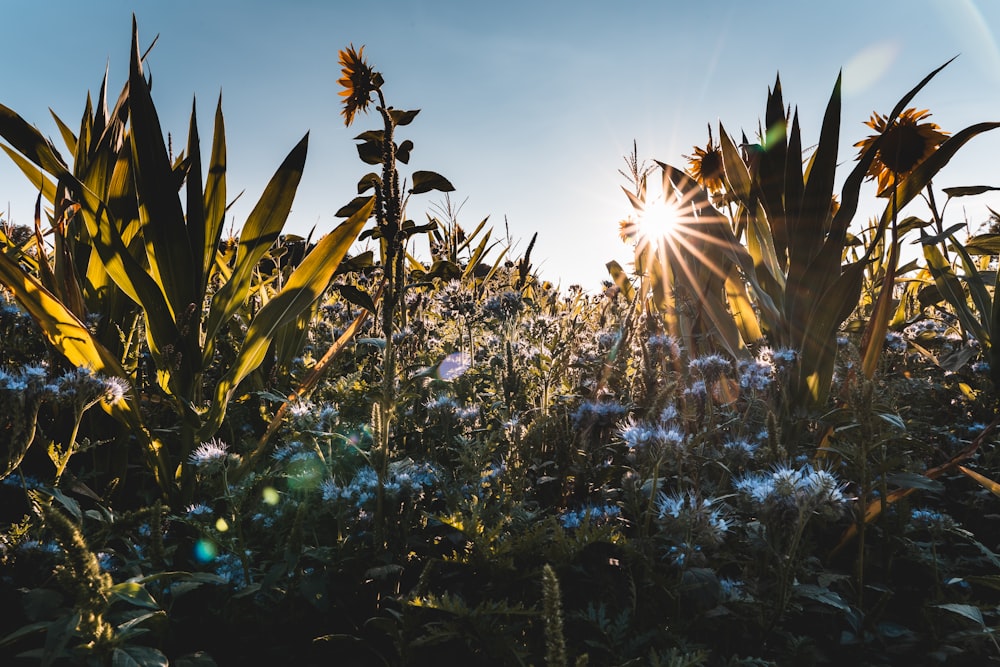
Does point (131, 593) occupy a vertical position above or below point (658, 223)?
below

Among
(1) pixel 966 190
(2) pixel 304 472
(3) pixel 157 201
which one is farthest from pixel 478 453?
(1) pixel 966 190

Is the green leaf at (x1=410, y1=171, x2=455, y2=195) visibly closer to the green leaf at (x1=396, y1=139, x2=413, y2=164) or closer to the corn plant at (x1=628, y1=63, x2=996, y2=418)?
the green leaf at (x1=396, y1=139, x2=413, y2=164)

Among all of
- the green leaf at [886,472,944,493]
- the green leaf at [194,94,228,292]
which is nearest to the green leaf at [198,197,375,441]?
the green leaf at [194,94,228,292]

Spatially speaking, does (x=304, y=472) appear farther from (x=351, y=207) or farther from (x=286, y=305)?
(x=351, y=207)

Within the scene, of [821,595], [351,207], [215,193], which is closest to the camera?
[821,595]

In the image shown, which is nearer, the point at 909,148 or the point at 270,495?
the point at 270,495

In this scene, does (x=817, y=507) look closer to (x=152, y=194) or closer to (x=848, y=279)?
(x=848, y=279)

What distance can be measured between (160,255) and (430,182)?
1584mm

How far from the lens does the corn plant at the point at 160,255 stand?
1743 mm

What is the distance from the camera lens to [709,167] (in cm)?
372

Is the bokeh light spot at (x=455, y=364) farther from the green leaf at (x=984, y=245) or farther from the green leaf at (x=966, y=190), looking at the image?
the green leaf at (x=984, y=245)

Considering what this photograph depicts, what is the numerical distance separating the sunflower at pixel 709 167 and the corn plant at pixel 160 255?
2.54 metres

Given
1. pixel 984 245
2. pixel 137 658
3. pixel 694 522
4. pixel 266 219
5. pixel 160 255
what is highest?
pixel 984 245

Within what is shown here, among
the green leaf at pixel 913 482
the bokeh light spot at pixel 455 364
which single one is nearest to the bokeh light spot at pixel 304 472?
the bokeh light spot at pixel 455 364
